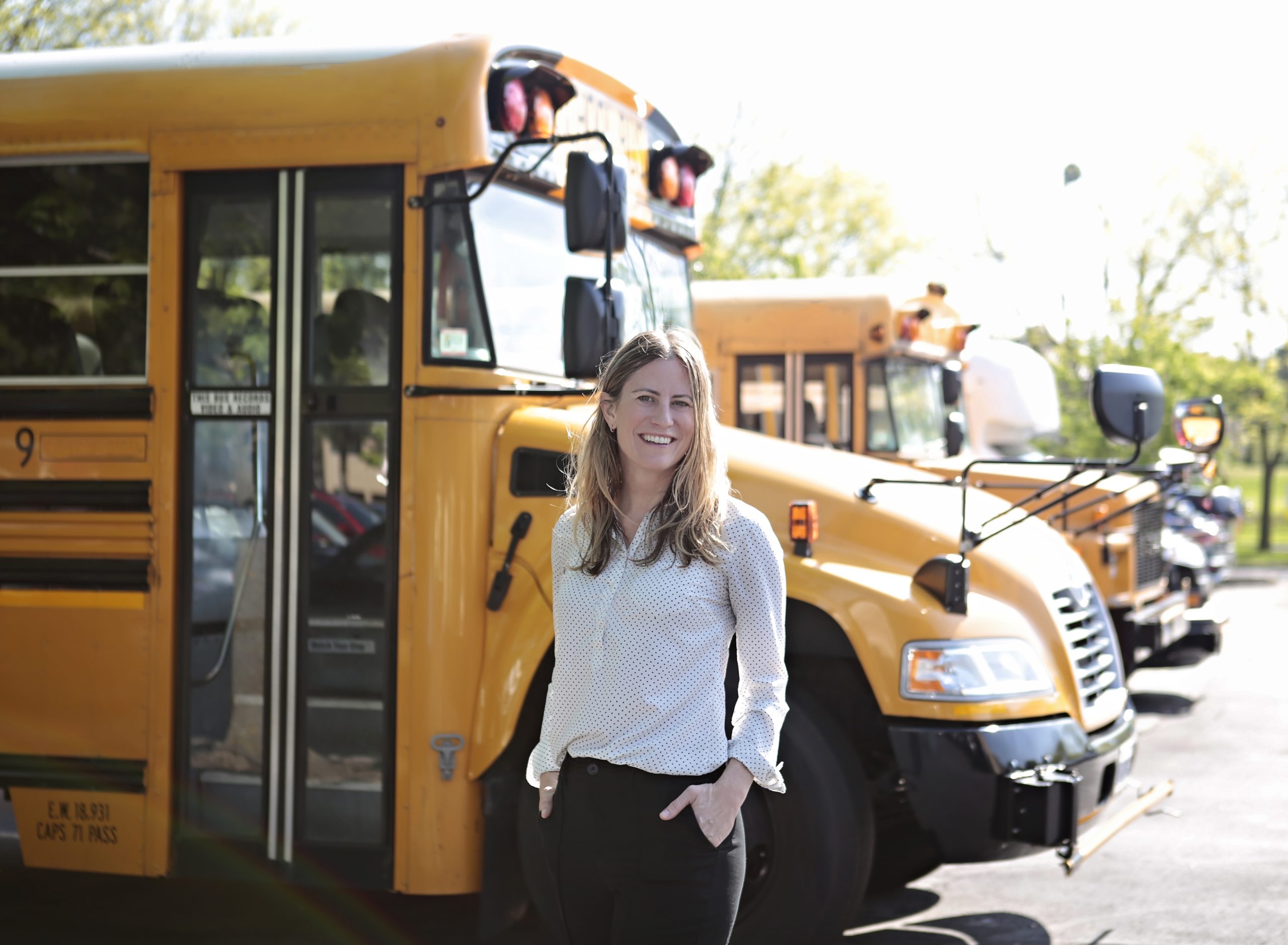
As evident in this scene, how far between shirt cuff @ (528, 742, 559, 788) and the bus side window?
175cm

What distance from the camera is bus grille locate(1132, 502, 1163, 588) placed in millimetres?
8734

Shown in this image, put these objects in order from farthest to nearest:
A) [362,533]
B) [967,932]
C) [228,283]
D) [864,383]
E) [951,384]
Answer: [951,384] < [864,383] < [967,932] < [228,283] < [362,533]

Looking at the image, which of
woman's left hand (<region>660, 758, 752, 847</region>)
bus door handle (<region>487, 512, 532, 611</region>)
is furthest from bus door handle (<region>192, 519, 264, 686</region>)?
woman's left hand (<region>660, 758, 752, 847</region>)

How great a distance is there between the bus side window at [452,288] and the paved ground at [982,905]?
2011 millimetres

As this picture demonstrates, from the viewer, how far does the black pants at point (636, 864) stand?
2.32m

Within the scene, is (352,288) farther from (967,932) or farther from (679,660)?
(967,932)

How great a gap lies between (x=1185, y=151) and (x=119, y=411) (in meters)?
29.2

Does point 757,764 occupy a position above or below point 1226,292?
below

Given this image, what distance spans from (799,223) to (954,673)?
24.1 m

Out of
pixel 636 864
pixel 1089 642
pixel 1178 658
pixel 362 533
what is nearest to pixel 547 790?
pixel 636 864

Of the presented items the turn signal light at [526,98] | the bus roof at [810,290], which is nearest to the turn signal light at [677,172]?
the turn signal light at [526,98]

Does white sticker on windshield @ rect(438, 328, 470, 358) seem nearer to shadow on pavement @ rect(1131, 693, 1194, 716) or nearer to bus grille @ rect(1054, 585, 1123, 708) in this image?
bus grille @ rect(1054, 585, 1123, 708)

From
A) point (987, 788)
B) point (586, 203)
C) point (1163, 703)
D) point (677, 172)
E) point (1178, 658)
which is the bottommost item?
point (1163, 703)

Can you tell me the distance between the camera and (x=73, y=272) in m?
4.32
